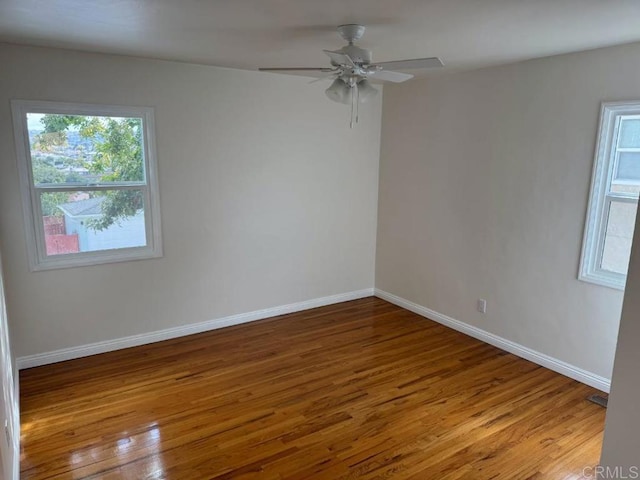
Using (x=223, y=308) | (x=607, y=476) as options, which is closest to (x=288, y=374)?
(x=223, y=308)

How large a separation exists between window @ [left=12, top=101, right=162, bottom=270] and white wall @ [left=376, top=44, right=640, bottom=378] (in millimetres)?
2622

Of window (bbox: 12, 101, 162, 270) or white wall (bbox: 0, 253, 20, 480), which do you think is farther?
window (bbox: 12, 101, 162, 270)

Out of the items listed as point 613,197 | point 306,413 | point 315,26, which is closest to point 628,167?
point 613,197

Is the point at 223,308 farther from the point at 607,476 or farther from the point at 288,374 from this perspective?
the point at 607,476

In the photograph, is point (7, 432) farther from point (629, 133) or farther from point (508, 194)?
point (629, 133)

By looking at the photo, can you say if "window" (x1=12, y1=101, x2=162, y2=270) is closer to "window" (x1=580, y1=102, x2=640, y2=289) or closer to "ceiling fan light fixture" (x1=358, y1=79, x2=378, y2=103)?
"ceiling fan light fixture" (x1=358, y1=79, x2=378, y2=103)

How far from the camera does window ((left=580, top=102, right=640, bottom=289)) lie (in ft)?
10.3

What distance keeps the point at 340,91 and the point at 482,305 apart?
8.14 ft

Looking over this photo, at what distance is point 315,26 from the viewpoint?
2.66 meters

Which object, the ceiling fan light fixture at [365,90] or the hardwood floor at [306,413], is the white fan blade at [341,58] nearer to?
the ceiling fan light fixture at [365,90]

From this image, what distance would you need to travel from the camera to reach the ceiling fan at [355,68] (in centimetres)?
257

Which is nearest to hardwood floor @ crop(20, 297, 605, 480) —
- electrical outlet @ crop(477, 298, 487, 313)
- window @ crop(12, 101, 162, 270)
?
electrical outlet @ crop(477, 298, 487, 313)

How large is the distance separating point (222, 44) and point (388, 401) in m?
2.78

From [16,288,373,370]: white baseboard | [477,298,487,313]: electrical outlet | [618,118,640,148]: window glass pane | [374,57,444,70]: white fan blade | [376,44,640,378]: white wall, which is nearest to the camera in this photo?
[374,57,444,70]: white fan blade
